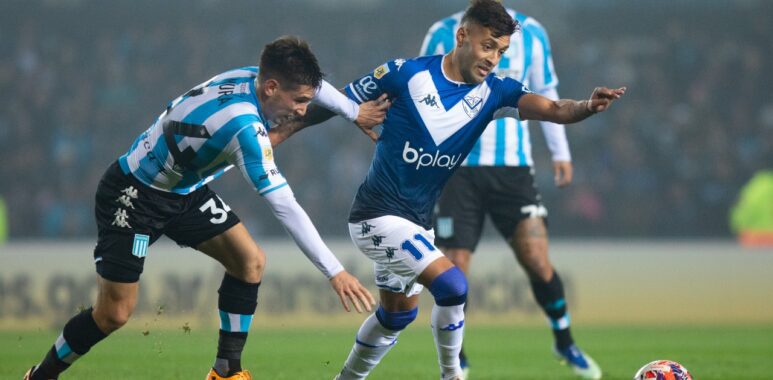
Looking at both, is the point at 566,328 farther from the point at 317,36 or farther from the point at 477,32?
the point at 317,36

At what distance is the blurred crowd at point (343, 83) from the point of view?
43.7ft

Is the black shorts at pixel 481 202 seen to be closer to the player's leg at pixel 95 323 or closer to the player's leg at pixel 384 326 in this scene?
the player's leg at pixel 384 326

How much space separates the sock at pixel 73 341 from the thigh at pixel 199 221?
574 mm

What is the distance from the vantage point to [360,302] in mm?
4551

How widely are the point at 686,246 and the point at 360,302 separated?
879 cm

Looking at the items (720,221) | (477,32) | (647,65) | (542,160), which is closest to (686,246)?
(720,221)

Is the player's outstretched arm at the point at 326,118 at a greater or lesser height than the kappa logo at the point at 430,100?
lesser

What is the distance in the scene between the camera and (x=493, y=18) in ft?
17.6

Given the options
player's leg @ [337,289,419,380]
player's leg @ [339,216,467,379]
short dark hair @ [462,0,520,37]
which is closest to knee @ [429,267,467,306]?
player's leg @ [339,216,467,379]

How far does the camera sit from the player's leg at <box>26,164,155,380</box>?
5305mm

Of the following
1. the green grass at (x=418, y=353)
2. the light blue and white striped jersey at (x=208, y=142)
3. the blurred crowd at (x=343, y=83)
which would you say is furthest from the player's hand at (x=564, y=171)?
the blurred crowd at (x=343, y=83)

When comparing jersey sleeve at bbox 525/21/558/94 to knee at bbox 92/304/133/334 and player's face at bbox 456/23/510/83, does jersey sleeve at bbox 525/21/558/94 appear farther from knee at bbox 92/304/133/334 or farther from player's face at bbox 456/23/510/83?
knee at bbox 92/304/133/334

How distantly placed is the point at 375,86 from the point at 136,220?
4.49ft

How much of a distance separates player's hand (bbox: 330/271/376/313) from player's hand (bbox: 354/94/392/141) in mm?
1109
